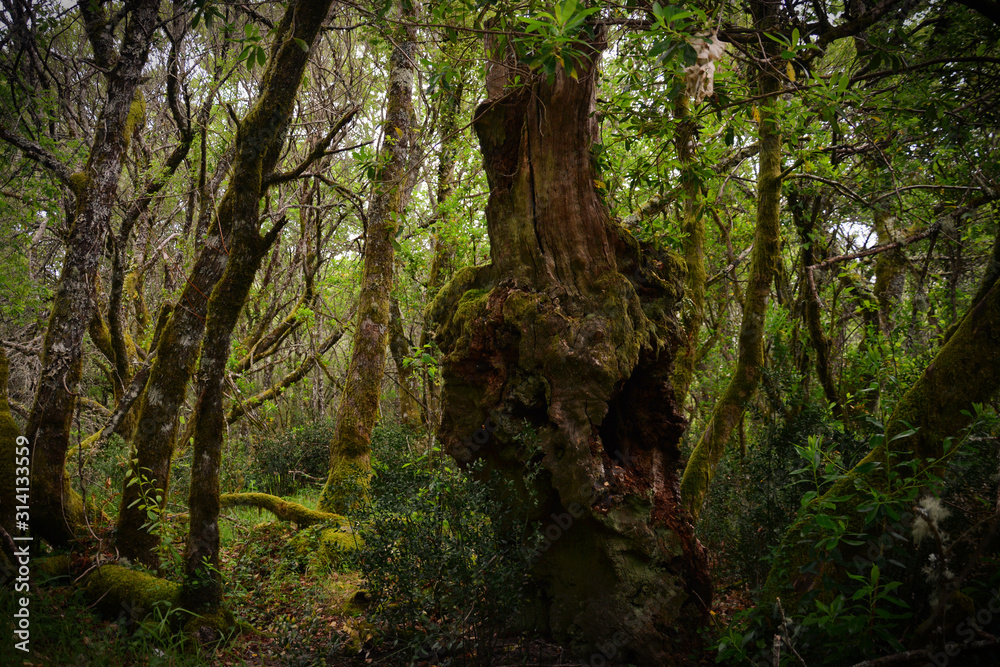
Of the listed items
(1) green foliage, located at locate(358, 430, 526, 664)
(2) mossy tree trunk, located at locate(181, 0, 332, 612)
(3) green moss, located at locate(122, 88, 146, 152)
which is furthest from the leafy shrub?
(1) green foliage, located at locate(358, 430, 526, 664)

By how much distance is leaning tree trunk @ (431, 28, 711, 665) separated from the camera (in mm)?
3154

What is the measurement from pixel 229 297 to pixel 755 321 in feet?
14.9

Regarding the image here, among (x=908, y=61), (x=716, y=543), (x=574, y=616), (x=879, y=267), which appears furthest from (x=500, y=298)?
(x=879, y=267)

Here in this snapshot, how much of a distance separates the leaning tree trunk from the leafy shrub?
6.17 meters

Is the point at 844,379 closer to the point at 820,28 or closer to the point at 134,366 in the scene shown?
the point at 820,28

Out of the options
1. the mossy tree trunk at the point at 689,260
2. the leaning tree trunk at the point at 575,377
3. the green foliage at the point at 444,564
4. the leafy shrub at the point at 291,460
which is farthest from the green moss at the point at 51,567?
the mossy tree trunk at the point at 689,260

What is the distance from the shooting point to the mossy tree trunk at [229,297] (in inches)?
137

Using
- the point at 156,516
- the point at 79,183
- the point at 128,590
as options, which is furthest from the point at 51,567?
the point at 79,183

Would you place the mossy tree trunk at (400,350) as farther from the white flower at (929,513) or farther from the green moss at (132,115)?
the white flower at (929,513)

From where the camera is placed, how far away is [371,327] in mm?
6008

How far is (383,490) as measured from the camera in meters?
3.38

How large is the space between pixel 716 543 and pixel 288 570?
172 inches

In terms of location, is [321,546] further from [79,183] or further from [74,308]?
[79,183]

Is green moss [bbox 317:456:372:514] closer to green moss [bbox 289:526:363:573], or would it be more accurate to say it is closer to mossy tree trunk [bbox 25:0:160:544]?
green moss [bbox 289:526:363:573]
